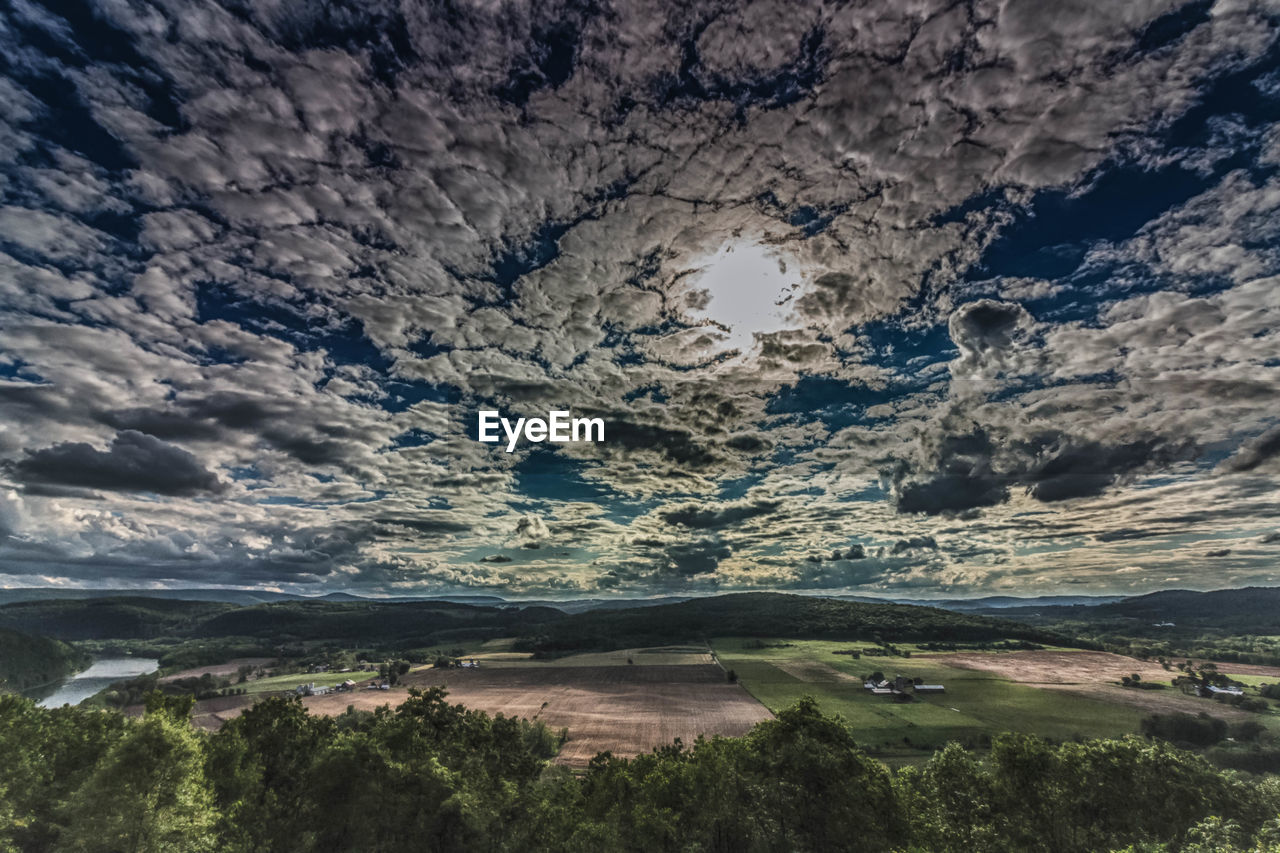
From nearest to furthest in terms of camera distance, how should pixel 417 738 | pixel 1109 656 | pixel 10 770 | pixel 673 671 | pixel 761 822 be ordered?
pixel 10 770 < pixel 761 822 < pixel 417 738 < pixel 673 671 < pixel 1109 656

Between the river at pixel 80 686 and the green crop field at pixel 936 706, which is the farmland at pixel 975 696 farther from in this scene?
the river at pixel 80 686

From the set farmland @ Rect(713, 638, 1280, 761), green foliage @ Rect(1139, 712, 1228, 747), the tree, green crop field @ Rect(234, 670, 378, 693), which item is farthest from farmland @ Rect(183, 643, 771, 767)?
green foliage @ Rect(1139, 712, 1228, 747)

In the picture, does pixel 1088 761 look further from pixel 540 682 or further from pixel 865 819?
pixel 540 682

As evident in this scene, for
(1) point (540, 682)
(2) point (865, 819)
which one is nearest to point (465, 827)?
(2) point (865, 819)

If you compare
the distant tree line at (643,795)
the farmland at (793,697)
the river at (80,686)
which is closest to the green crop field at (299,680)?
the farmland at (793,697)

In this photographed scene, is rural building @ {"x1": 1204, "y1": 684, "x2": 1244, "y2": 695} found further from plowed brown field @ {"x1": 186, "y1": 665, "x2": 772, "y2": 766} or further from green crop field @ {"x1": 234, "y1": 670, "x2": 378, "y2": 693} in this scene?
green crop field @ {"x1": 234, "y1": 670, "x2": 378, "y2": 693}

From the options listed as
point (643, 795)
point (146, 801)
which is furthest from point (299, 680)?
point (643, 795)
